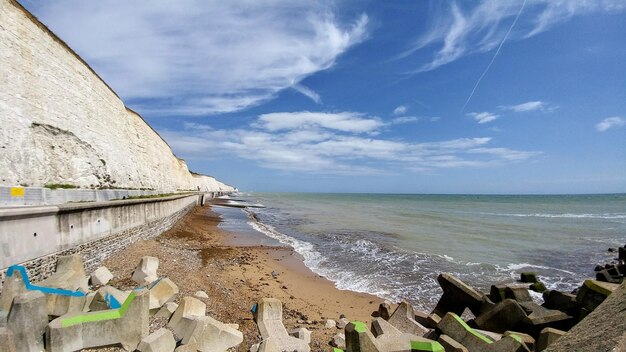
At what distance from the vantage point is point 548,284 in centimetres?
1101

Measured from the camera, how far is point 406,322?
5910 millimetres

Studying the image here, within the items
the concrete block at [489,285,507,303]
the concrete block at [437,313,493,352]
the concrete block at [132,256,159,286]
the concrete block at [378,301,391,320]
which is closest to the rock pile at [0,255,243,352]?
the concrete block at [132,256,159,286]

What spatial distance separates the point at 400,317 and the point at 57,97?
17.4 metres

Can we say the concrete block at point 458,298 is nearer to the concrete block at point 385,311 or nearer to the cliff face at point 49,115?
the concrete block at point 385,311

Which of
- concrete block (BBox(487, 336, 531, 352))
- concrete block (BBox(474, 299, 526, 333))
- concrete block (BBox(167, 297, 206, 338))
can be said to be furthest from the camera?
concrete block (BBox(474, 299, 526, 333))

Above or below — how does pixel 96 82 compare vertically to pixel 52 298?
above

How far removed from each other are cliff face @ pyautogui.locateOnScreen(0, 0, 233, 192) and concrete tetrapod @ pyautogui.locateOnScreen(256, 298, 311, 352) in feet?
33.2

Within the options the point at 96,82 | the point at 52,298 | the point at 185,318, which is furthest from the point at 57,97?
A: the point at 185,318

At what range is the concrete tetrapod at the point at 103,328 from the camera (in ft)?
13.9

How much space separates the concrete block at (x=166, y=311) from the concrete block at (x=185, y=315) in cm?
25

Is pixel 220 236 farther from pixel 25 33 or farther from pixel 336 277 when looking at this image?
pixel 25 33

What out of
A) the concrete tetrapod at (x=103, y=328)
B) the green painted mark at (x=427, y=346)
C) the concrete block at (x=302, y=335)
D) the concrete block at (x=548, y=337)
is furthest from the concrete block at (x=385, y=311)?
the concrete tetrapod at (x=103, y=328)

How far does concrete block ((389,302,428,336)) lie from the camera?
5738 millimetres

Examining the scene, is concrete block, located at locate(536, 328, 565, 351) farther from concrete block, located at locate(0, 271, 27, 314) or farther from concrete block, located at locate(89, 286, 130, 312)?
concrete block, located at locate(0, 271, 27, 314)
